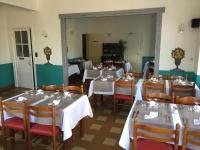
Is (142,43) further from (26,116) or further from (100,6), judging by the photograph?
(26,116)

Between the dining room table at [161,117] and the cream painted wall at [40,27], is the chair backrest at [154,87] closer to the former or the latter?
the dining room table at [161,117]

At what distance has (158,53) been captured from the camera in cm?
495

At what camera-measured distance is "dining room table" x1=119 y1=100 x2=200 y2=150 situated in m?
2.10

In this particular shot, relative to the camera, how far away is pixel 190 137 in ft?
6.06

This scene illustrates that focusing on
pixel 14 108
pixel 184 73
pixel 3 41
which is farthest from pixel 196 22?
pixel 3 41

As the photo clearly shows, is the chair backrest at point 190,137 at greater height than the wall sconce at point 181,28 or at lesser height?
lesser

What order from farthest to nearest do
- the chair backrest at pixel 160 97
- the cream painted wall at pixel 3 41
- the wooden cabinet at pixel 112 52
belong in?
1. the wooden cabinet at pixel 112 52
2. the cream painted wall at pixel 3 41
3. the chair backrest at pixel 160 97

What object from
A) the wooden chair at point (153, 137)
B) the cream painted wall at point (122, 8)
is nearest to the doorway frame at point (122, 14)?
the cream painted wall at point (122, 8)

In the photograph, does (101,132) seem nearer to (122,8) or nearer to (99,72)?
(99,72)

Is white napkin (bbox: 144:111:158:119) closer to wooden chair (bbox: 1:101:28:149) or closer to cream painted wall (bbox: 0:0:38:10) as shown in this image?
wooden chair (bbox: 1:101:28:149)

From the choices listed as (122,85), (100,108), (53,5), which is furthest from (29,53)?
(122,85)

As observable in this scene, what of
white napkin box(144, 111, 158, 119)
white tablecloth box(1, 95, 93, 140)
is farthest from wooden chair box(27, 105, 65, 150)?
white napkin box(144, 111, 158, 119)

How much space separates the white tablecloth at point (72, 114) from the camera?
8.06 ft

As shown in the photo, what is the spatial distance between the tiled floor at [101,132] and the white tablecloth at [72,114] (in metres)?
0.46
